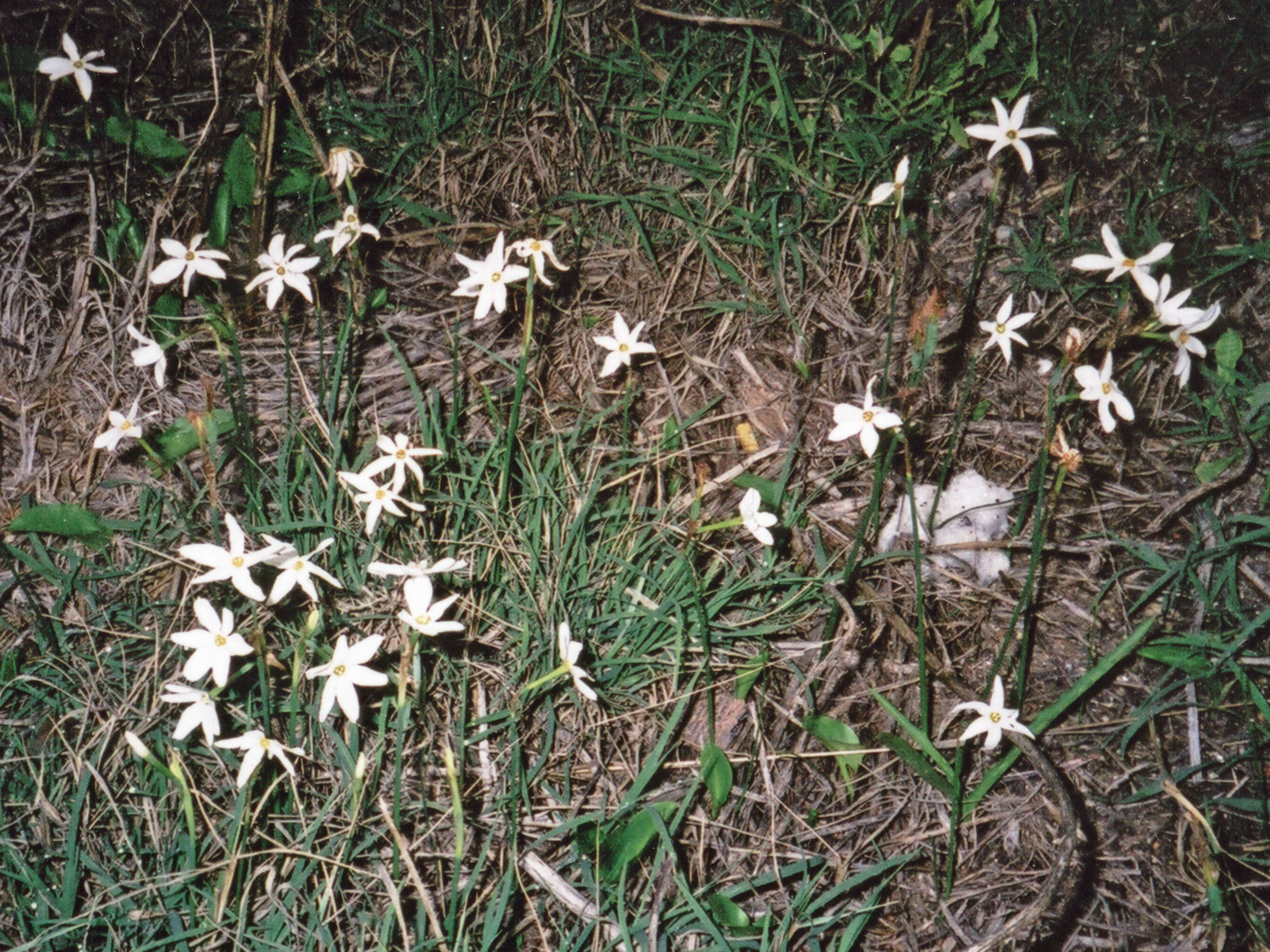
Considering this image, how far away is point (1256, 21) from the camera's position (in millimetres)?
2463

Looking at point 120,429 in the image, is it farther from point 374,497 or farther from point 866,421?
point 866,421

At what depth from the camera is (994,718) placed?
1723mm

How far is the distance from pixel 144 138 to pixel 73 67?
0.26 metres

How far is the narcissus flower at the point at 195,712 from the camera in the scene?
1646mm

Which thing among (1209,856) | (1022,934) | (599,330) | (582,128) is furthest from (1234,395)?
(582,128)

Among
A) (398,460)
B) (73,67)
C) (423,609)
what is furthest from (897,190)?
(73,67)

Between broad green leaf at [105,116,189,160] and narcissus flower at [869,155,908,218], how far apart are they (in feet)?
6.17

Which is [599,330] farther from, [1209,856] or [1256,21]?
[1256,21]

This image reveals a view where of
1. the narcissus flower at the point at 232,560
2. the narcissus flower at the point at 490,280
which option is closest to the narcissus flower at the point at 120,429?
the narcissus flower at the point at 232,560

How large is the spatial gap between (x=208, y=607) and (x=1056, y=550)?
6.43 ft

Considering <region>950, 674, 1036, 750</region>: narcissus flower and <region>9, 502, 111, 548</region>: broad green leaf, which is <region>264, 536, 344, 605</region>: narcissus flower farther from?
<region>950, 674, 1036, 750</region>: narcissus flower

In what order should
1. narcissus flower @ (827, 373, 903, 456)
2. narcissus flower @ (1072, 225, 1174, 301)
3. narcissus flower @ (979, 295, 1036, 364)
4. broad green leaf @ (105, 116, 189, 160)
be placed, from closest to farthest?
1. narcissus flower @ (827, 373, 903, 456)
2. narcissus flower @ (1072, 225, 1174, 301)
3. narcissus flower @ (979, 295, 1036, 364)
4. broad green leaf @ (105, 116, 189, 160)

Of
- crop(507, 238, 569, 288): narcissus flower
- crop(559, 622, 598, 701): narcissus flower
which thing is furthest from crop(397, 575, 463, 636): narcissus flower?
crop(507, 238, 569, 288): narcissus flower

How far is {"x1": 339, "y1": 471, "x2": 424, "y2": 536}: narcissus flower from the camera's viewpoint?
1767mm
